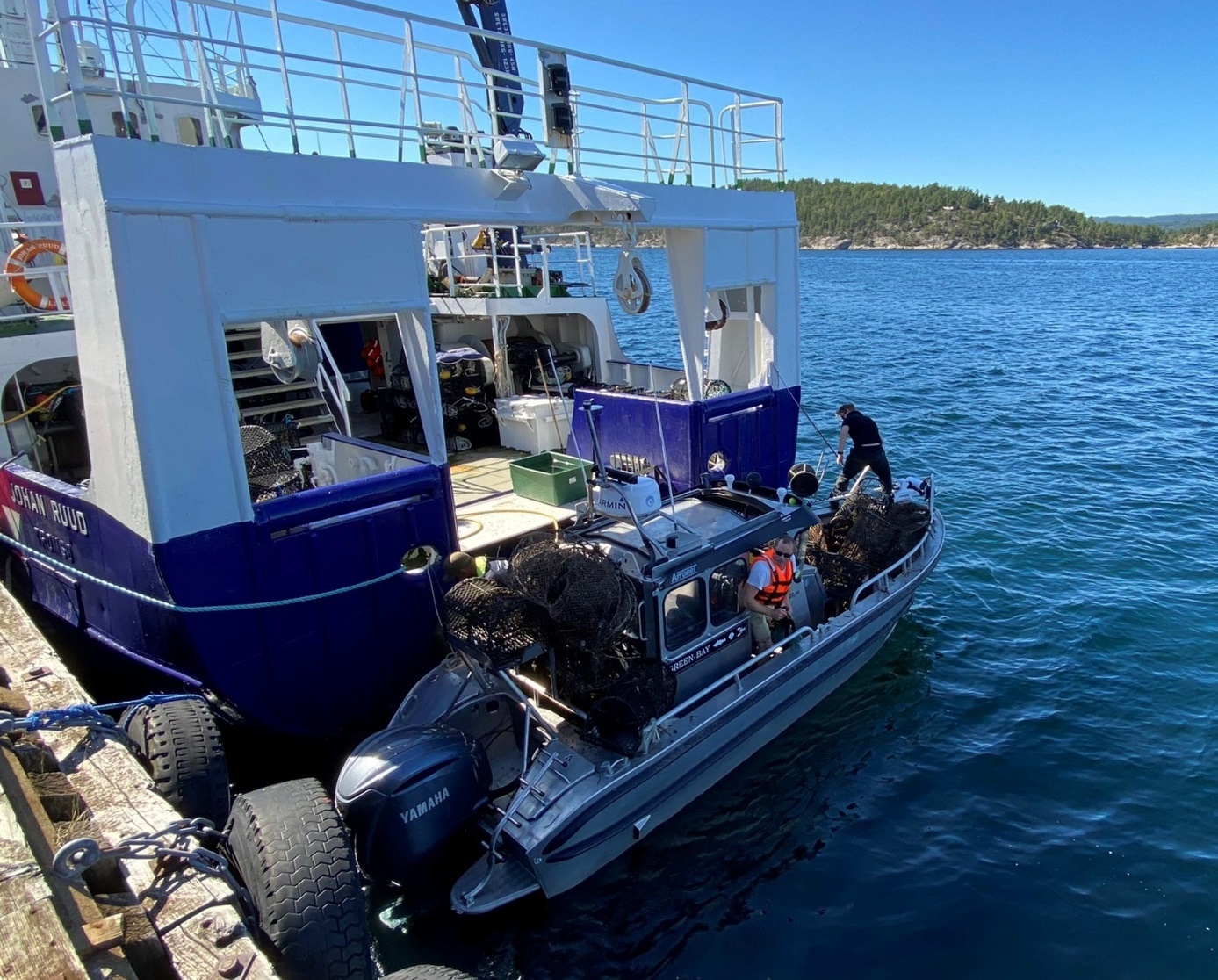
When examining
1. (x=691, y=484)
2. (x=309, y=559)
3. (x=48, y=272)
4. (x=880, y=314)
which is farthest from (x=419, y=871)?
(x=880, y=314)

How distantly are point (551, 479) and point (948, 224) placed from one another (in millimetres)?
167746

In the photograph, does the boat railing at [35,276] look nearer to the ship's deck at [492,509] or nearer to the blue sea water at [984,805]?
the ship's deck at [492,509]

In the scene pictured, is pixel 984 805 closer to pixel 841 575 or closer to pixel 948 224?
pixel 841 575

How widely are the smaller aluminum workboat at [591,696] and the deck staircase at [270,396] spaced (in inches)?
→ 201

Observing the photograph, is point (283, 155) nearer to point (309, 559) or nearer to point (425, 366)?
point (425, 366)

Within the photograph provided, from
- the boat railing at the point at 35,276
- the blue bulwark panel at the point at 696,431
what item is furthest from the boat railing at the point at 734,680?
the boat railing at the point at 35,276

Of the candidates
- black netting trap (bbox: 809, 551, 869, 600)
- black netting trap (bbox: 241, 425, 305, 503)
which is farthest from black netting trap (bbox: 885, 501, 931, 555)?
black netting trap (bbox: 241, 425, 305, 503)

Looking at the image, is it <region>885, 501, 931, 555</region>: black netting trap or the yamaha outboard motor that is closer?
the yamaha outboard motor

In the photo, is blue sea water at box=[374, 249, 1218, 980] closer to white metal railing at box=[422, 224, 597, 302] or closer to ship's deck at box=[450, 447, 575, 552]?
ship's deck at box=[450, 447, 575, 552]

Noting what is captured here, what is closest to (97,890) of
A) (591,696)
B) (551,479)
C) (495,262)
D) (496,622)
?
(496,622)

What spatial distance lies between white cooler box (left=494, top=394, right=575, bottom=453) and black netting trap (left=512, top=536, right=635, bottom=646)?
5.25 metres

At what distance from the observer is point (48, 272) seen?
9070mm

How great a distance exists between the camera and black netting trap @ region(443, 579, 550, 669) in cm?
615

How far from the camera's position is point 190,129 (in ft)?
43.5
